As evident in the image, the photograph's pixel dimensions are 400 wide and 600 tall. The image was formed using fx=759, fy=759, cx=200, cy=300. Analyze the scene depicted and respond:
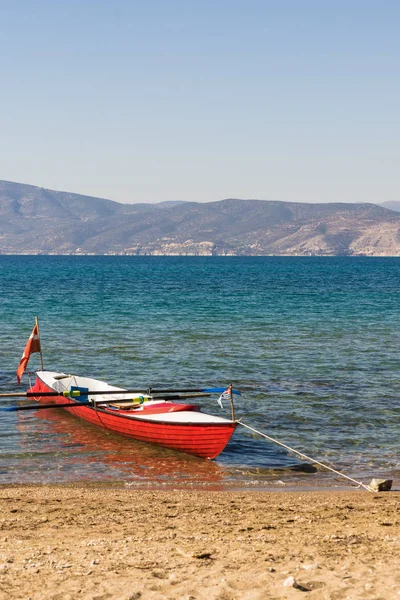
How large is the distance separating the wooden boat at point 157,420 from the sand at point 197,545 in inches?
122

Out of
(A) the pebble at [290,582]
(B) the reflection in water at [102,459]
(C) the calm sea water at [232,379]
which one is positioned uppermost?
(A) the pebble at [290,582]

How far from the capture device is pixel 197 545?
10.3 m

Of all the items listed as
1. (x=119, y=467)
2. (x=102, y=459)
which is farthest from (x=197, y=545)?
(x=102, y=459)

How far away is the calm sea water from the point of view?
56.2 ft

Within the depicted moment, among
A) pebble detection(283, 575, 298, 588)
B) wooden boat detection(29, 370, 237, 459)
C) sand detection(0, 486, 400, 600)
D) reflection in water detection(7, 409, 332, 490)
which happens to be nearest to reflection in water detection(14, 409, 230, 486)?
reflection in water detection(7, 409, 332, 490)

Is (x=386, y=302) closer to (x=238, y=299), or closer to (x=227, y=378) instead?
(x=238, y=299)

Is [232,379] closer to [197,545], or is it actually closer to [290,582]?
[197,545]

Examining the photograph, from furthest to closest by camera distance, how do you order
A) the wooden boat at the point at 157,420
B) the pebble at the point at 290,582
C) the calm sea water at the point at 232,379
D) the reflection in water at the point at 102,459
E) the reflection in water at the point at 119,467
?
the wooden boat at the point at 157,420 → the calm sea water at the point at 232,379 → the reflection in water at the point at 102,459 → the reflection in water at the point at 119,467 → the pebble at the point at 290,582

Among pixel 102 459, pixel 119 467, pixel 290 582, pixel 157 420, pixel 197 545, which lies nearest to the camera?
pixel 290 582

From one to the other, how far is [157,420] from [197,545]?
8606 mm

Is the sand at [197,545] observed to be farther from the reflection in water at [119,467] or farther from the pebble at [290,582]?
the reflection in water at [119,467]

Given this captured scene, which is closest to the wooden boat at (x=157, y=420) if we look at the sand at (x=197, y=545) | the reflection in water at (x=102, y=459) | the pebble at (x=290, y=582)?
the reflection in water at (x=102, y=459)

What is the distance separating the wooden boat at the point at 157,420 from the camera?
17.9 m

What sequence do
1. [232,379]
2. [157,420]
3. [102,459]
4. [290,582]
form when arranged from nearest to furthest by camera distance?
[290,582], [102,459], [157,420], [232,379]
